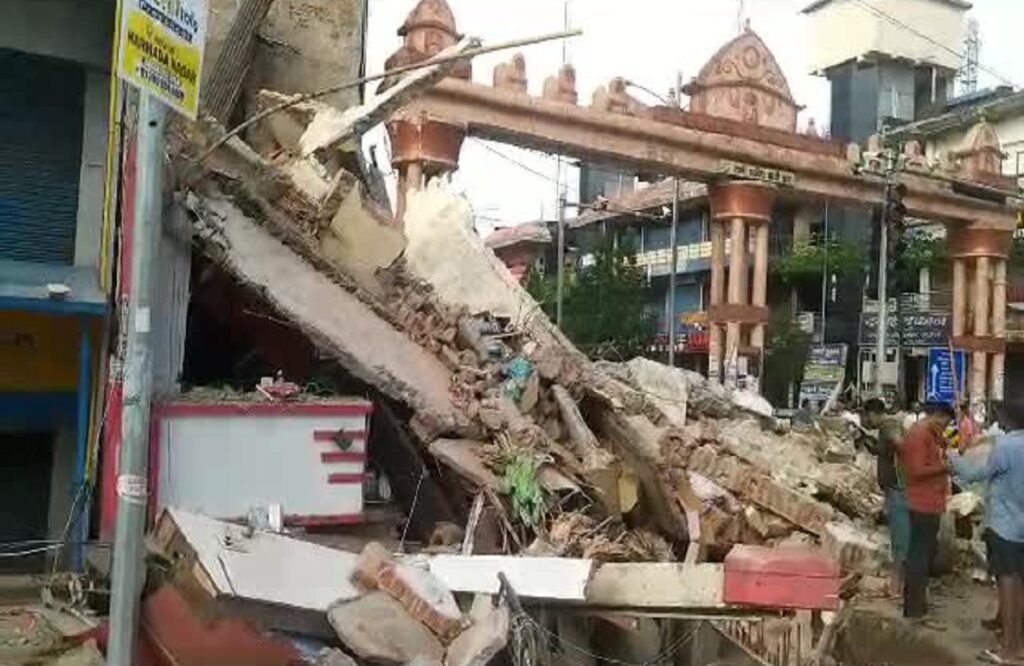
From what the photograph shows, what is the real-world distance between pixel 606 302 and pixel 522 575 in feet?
96.9

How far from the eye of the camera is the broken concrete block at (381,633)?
5.34m

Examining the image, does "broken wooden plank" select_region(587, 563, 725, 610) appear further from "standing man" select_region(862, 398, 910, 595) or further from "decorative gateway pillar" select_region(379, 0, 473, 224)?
"decorative gateway pillar" select_region(379, 0, 473, 224)

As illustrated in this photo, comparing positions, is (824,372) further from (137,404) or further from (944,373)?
(137,404)

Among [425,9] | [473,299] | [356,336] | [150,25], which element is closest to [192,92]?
[150,25]

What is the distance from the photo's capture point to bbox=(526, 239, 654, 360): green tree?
35.0m

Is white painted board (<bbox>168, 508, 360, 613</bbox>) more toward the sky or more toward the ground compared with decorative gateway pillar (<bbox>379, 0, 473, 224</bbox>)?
more toward the ground

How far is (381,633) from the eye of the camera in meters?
5.42

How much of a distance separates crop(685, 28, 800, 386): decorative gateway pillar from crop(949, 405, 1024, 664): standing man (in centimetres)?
1725

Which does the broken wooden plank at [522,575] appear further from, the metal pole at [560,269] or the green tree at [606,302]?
the green tree at [606,302]

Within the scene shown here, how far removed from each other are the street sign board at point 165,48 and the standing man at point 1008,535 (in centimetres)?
521

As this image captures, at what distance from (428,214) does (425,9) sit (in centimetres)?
1109

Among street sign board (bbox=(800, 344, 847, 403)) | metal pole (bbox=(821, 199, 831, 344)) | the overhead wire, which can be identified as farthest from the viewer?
metal pole (bbox=(821, 199, 831, 344))

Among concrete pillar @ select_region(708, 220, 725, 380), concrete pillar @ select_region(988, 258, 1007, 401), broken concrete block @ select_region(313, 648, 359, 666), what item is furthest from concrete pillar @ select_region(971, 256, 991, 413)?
broken concrete block @ select_region(313, 648, 359, 666)

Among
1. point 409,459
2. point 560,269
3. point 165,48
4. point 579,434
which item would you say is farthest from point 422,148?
point 165,48
